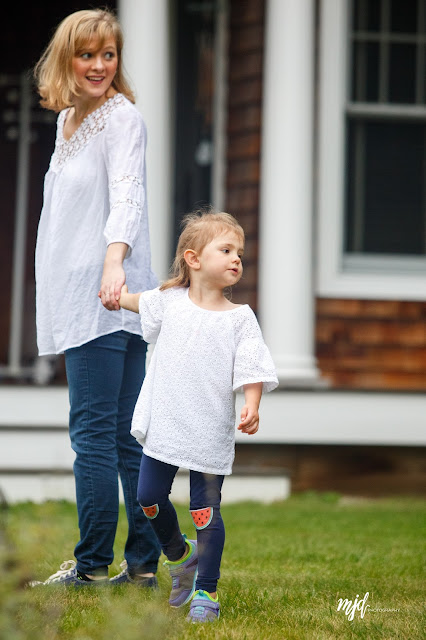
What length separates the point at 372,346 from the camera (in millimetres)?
6910

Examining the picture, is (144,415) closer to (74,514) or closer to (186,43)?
(74,514)

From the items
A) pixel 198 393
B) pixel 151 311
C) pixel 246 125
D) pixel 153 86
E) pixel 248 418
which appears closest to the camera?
pixel 248 418

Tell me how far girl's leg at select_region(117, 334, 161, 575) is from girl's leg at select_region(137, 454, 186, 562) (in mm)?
351

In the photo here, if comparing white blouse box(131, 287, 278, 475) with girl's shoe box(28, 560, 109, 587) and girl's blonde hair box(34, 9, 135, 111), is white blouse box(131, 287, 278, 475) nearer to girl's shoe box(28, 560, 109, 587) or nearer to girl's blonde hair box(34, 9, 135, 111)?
girl's shoe box(28, 560, 109, 587)

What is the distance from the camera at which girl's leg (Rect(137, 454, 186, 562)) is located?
9.73 feet

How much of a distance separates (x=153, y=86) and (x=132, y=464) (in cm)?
362

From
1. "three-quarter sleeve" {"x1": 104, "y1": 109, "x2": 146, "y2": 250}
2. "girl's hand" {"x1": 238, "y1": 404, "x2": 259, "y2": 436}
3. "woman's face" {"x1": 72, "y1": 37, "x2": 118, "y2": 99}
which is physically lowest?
"girl's hand" {"x1": 238, "y1": 404, "x2": 259, "y2": 436}

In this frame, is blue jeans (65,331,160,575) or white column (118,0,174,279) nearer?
blue jeans (65,331,160,575)

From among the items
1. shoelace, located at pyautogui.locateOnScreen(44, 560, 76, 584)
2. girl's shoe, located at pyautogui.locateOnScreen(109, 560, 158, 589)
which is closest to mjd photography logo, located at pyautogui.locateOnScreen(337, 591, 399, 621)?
girl's shoe, located at pyautogui.locateOnScreen(109, 560, 158, 589)

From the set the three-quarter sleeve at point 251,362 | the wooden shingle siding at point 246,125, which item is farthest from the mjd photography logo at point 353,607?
the wooden shingle siding at point 246,125

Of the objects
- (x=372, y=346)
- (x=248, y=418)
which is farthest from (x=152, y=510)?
(x=372, y=346)

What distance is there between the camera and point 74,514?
5438 millimetres

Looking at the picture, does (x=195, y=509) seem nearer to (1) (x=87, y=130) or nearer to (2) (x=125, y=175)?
(2) (x=125, y=175)

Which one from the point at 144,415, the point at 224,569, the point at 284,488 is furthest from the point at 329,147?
the point at 144,415
